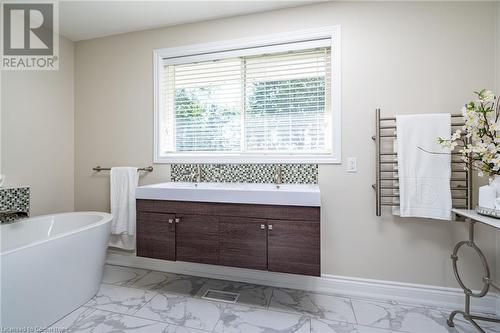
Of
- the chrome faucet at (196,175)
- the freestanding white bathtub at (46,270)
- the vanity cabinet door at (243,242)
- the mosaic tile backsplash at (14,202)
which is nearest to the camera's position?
the freestanding white bathtub at (46,270)

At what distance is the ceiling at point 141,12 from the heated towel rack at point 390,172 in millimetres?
1196

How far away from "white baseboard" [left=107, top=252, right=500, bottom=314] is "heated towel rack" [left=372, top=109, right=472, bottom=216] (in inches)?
23.4

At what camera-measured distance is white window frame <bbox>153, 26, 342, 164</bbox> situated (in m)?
1.93

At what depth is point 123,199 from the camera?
2.36 meters

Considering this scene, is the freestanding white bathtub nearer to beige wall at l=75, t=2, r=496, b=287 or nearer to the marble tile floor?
the marble tile floor

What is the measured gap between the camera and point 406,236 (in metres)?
1.83

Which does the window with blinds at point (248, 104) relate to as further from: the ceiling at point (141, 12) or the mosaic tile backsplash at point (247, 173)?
the ceiling at point (141, 12)

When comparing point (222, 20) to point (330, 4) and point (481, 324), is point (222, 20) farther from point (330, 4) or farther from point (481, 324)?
point (481, 324)

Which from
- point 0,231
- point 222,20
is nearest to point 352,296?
point 222,20

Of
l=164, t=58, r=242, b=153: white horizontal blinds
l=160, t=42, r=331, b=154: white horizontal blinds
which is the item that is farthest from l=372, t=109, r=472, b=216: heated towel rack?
l=164, t=58, r=242, b=153: white horizontal blinds

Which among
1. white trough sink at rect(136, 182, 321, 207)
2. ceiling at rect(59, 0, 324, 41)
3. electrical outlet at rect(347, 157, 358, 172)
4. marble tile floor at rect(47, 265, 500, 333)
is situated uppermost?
ceiling at rect(59, 0, 324, 41)

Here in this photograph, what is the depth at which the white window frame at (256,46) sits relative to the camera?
1933mm

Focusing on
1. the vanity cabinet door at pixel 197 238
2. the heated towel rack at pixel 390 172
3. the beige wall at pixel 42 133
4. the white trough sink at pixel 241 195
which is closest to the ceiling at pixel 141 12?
the beige wall at pixel 42 133

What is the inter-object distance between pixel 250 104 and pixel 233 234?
47.9 inches
